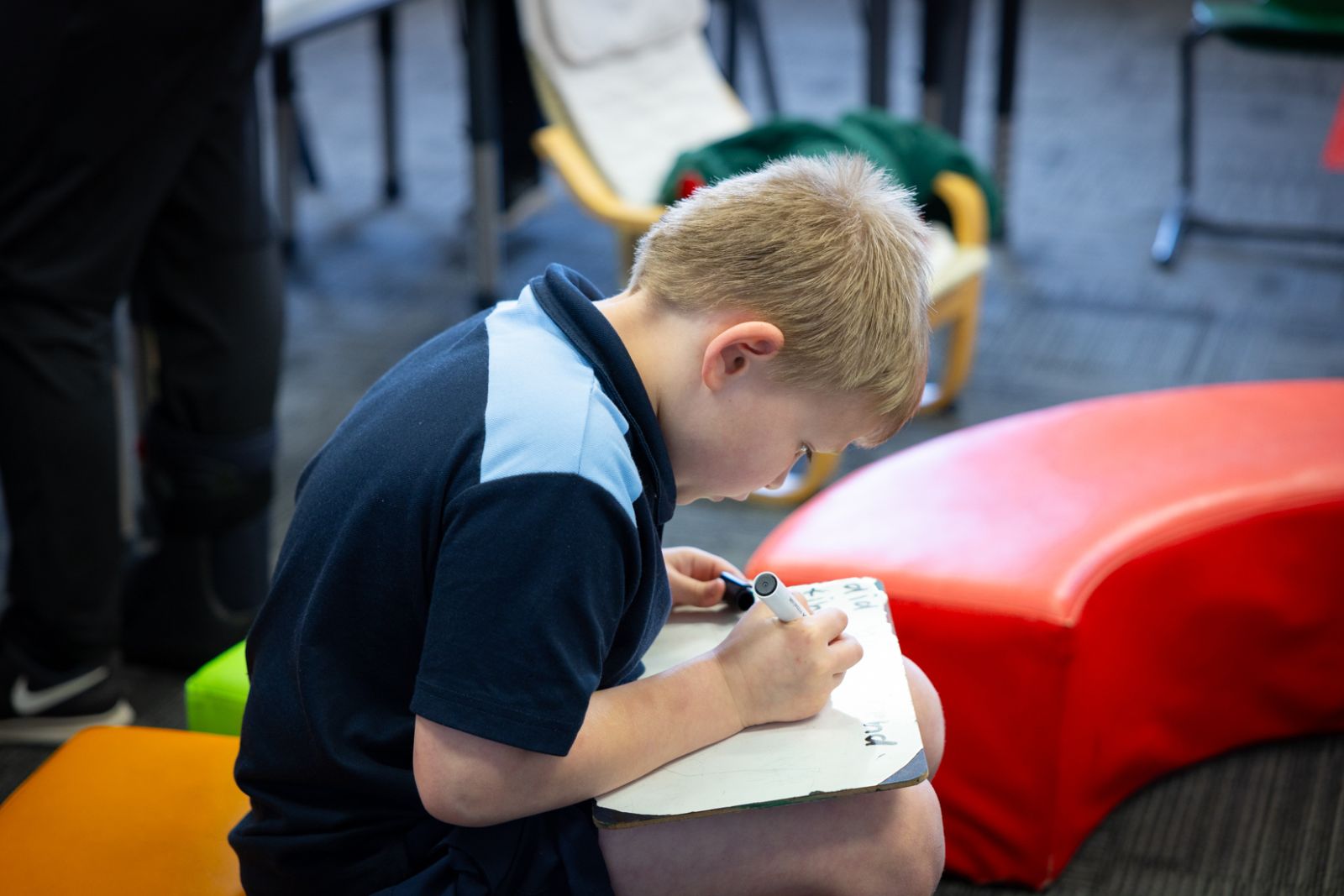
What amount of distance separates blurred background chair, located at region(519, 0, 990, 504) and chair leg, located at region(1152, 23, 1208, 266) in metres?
0.71

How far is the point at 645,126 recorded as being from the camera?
2.90 meters

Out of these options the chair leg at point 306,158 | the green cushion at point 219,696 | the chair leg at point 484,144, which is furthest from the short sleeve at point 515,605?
the chair leg at point 306,158

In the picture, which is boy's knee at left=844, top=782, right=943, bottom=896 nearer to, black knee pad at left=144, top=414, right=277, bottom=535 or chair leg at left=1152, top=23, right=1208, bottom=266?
black knee pad at left=144, top=414, right=277, bottom=535

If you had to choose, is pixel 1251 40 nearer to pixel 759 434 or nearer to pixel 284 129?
pixel 284 129

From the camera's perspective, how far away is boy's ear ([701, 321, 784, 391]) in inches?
34.3

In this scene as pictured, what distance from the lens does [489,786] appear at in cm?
85

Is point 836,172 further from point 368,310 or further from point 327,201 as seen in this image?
point 327,201

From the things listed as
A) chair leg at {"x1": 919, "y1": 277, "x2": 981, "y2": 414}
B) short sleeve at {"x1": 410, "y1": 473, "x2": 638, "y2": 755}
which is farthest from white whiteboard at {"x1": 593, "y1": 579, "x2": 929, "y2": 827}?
chair leg at {"x1": 919, "y1": 277, "x2": 981, "y2": 414}

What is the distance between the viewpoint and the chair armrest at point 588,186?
2525mm

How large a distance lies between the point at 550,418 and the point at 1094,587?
72cm

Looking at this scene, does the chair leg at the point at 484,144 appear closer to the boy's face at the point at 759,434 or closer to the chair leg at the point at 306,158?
the chair leg at the point at 306,158

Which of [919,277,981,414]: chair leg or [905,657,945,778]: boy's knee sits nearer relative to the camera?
[905,657,945,778]: boy's knee

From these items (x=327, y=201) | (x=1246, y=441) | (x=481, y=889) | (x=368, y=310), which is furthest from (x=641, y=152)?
(x=481, y=889)

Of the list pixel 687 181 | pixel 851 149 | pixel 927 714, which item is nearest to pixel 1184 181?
pixel 851 149
